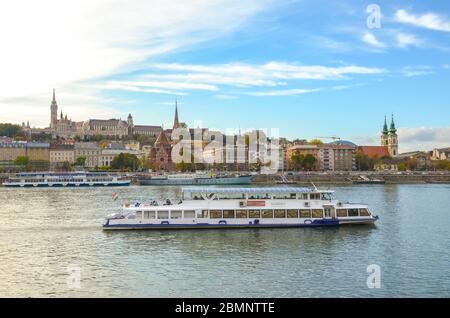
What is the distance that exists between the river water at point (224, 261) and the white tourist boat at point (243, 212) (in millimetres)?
644

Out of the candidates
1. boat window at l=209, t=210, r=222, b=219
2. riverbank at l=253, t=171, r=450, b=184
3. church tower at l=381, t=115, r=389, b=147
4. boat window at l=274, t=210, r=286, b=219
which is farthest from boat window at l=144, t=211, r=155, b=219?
church tower at l=381, t=115, r=389, b=147

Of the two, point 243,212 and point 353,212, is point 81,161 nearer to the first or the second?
point 243,212

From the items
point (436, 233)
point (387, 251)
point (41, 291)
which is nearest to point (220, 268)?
point (41, 291)

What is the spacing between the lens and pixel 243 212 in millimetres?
27906

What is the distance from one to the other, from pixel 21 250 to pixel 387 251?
15150 mm

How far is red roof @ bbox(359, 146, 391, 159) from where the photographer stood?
→ 15012cm

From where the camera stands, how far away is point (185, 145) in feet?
446

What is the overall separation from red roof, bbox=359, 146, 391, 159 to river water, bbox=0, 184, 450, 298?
124 metres

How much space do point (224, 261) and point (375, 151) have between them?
140m

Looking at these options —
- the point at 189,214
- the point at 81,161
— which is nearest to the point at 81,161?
the point at 81,161

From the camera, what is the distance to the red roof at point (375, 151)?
493ft

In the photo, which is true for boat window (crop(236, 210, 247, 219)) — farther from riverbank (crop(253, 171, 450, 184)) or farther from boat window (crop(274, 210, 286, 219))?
riverbank (crop(253, 171, 450, 184))
